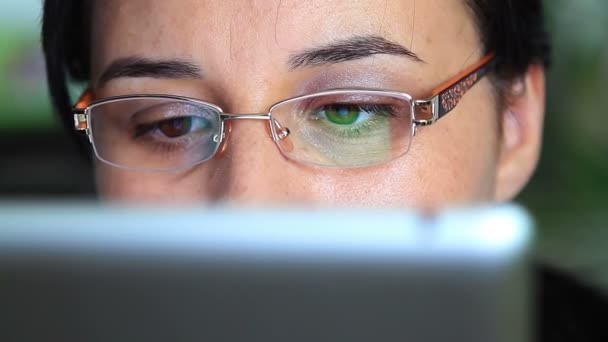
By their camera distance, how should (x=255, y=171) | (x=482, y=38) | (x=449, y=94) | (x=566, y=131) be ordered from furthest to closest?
(x=566, y=131) → (x=482, y=38) → (x=449, y=94) → (x=255, y=171)

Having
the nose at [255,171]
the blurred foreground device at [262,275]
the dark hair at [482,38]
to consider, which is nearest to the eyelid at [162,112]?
the nose at [255,171]

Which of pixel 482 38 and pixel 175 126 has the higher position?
pixel 482 38

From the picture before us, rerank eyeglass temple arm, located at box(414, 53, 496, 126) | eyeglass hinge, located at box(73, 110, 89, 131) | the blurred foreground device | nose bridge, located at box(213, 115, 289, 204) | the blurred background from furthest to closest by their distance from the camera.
→ 1. the blurred background
2. eyeglass hinge, located at box(73, 110, 89, 131)
3. eyeglass temple arm, located at box(414, 53, 496, 126)
4. nose bridge, located at box(213, 115, 289, 204)
5. the blurred foreground device

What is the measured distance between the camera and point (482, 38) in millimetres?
1212

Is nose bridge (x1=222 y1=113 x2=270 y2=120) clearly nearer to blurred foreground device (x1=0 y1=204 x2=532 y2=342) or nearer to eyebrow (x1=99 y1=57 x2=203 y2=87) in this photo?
eyebrow (x1=99 y1=57 x2=203 y2=87)

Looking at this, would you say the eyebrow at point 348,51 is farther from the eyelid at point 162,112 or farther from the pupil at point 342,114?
the eyelid at point 162,112

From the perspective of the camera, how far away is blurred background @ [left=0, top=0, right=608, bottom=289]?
2754 mm

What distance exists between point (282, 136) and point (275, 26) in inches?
5.8

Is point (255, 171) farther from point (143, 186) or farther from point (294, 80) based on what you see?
point (143, 186)

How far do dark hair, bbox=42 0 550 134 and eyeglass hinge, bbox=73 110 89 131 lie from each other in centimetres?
19

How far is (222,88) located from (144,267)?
636 mm

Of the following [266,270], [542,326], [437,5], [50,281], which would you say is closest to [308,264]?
[266,270]

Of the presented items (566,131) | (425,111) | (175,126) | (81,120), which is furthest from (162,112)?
(566,131)

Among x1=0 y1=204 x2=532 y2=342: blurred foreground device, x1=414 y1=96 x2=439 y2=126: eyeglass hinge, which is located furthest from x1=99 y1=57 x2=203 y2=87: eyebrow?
x1=0 y1=204 x2=532 y2=342: blurred foreground device
